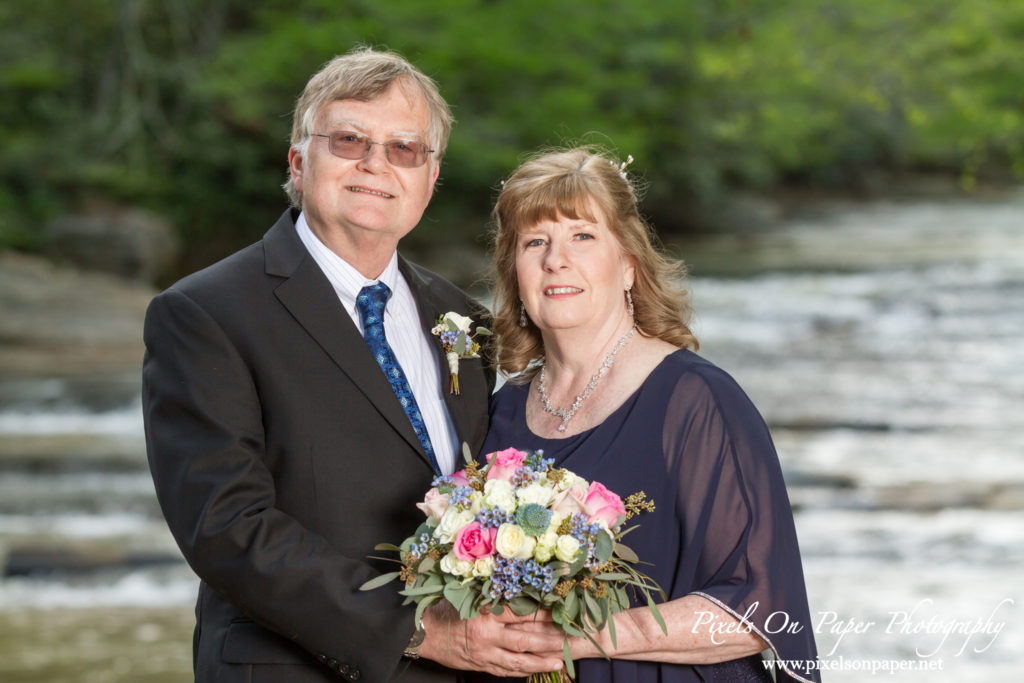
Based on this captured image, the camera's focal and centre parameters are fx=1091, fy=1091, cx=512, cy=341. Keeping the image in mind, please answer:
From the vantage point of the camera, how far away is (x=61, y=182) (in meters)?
20.1

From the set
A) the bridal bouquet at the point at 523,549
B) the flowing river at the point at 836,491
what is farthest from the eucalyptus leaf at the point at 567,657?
the flowing river at the point at 836,491

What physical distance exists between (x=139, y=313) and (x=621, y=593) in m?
14.4

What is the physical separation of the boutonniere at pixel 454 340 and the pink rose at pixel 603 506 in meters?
0.83

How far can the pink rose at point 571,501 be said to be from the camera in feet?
8.46

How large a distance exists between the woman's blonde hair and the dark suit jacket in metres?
0.65

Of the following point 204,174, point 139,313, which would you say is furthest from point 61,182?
point 139,313

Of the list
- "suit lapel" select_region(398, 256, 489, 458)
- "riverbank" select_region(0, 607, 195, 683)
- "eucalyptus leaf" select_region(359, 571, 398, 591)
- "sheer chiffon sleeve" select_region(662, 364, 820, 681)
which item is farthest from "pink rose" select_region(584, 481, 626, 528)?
"riverbank" select_region(0, 607, 195, 683)

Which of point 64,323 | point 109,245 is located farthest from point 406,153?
point 109,245

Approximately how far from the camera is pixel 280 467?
2857 millimetres

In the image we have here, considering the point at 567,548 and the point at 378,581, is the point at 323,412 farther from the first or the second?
the point at 567,548

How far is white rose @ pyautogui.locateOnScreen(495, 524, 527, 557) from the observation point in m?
2.47

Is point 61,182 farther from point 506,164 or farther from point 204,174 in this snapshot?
point 506,164

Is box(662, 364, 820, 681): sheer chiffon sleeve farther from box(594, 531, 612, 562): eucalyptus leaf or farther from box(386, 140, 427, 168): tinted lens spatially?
box(386, 140, 427, 168): tinted lens

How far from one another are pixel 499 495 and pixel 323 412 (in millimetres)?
608
